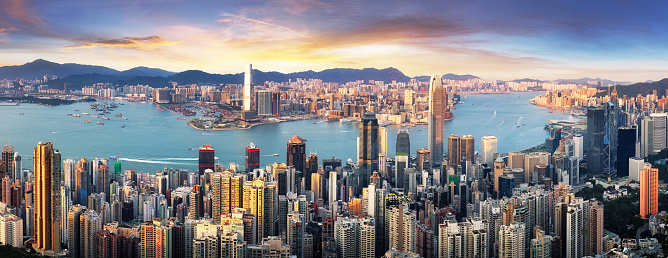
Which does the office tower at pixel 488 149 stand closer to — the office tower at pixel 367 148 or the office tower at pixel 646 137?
the office tower at pixel 367 148

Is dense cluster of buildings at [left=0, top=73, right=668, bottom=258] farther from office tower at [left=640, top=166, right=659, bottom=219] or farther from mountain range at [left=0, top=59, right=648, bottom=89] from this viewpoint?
mountain range at [left=0, top=59, right=648, bottom=89]

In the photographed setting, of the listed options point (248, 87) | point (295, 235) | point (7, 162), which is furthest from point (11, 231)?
point (248, 87)

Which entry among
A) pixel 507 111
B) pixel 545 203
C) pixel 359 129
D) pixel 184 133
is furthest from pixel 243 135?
pixel 545 203

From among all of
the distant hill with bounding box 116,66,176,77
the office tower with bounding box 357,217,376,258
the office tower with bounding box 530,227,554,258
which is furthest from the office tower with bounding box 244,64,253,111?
the office tower with bounding box 530,227,554,258

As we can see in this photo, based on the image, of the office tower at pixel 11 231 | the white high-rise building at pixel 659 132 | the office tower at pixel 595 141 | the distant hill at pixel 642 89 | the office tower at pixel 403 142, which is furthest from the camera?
the white high-rise building at pixel 659 132

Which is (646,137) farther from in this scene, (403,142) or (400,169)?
(400,169)

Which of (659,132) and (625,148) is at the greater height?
(659,132)

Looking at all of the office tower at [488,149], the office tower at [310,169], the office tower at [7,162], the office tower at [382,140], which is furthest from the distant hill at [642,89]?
the office tower at [7,162]
